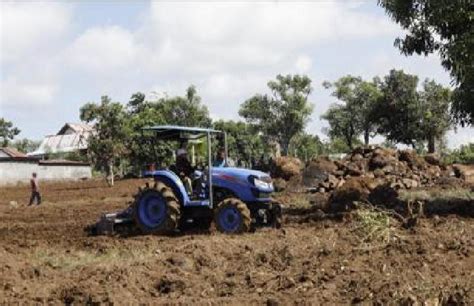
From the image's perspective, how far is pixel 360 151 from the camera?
30.5m

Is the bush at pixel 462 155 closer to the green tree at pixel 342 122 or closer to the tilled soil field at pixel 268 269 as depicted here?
the green tree at pixel 342 122

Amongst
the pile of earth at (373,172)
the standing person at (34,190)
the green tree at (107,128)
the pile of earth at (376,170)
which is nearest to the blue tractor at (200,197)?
the pile of earth at (373,172)

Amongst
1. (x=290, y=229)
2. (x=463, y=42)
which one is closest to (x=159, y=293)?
(x=290, y=229)

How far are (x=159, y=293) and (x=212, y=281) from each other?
66cm

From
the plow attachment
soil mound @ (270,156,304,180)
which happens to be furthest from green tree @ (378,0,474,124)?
soil mound @ (270,156,304,180)

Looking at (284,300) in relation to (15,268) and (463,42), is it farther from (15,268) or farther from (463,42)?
(463,42)

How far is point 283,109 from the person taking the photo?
58844mm

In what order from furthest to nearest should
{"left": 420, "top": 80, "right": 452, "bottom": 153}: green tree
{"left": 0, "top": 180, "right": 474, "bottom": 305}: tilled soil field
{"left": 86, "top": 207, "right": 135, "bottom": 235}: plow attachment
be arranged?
1. {"left": 420, "top": 80, "right": 452, "bottom": 153}: green tree
2. {"left": 86, "top": 207, "right": 135, "bottom": 235}: plow attachment
3. {"left": 0, "top": 180, "right": 474, "bottom": 305}: tilled soil field

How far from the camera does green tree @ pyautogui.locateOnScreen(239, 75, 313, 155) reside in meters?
58.4

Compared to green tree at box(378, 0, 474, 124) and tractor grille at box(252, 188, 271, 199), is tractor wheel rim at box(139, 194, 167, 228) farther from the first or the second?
green tree at box(378, 0, 474, 124)

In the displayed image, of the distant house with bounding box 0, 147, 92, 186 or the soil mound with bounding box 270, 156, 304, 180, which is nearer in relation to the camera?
the soil mound with bounding box 270, 156, 304, 180

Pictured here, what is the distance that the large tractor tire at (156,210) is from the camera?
47.1 feet

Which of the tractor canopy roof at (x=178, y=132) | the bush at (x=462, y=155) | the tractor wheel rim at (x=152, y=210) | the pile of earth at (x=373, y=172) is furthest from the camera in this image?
the bush at (x=462, y=155)

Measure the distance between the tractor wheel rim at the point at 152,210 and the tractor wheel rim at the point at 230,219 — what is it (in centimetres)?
123
